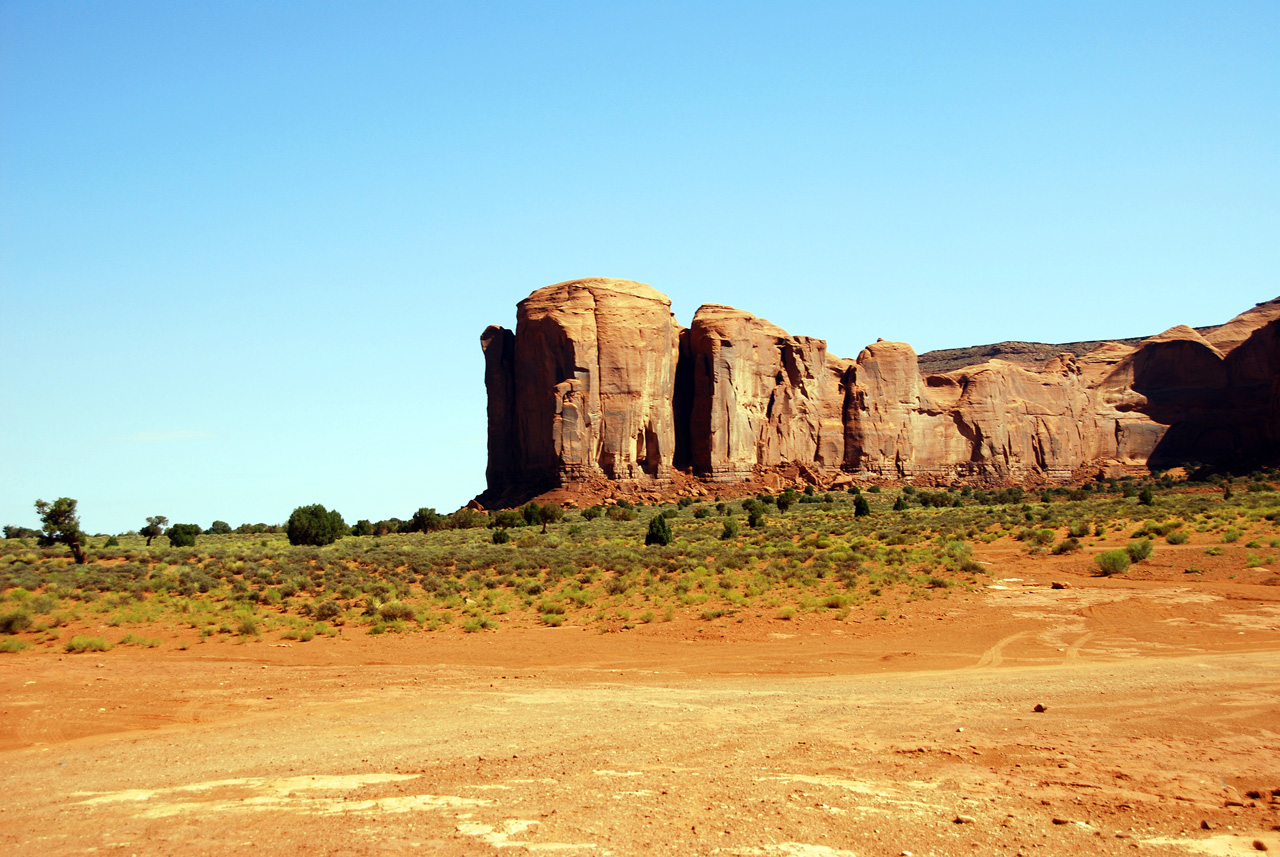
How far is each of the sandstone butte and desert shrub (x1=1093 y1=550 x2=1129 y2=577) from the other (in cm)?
3593

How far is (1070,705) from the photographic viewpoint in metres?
11.6

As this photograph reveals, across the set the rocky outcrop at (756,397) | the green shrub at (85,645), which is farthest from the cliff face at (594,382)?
the green shrub at (85,645)

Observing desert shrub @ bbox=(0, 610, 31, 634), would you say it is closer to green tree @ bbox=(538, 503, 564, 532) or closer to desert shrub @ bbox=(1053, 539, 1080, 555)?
desert shrub @ bbox=(1053, 539, 1080, 555)

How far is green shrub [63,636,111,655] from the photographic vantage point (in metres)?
17.3

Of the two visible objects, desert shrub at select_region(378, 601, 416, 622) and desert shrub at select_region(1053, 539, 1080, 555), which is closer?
desert shrub at select_region(378, 601, 416, 622)

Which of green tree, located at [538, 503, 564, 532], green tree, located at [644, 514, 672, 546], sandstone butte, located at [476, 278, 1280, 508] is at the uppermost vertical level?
sandstone butte, located at [476, 278, 1280, 508]

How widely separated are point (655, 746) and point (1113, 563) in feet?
65.9

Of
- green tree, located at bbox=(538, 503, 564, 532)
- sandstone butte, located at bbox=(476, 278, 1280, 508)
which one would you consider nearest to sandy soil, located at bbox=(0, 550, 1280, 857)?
green tree, located at bbox=(538, 503, 564, 532)

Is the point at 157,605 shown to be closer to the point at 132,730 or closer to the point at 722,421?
the point at 132,730

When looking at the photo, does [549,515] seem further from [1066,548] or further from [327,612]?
[327,612]

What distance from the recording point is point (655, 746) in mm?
9727

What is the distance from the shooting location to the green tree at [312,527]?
136 feet

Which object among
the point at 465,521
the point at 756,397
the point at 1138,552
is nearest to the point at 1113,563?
the point at 1138,552

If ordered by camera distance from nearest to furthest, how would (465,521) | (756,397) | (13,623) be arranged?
1. (13,623)
2. (465,521)
3. (756,397)
